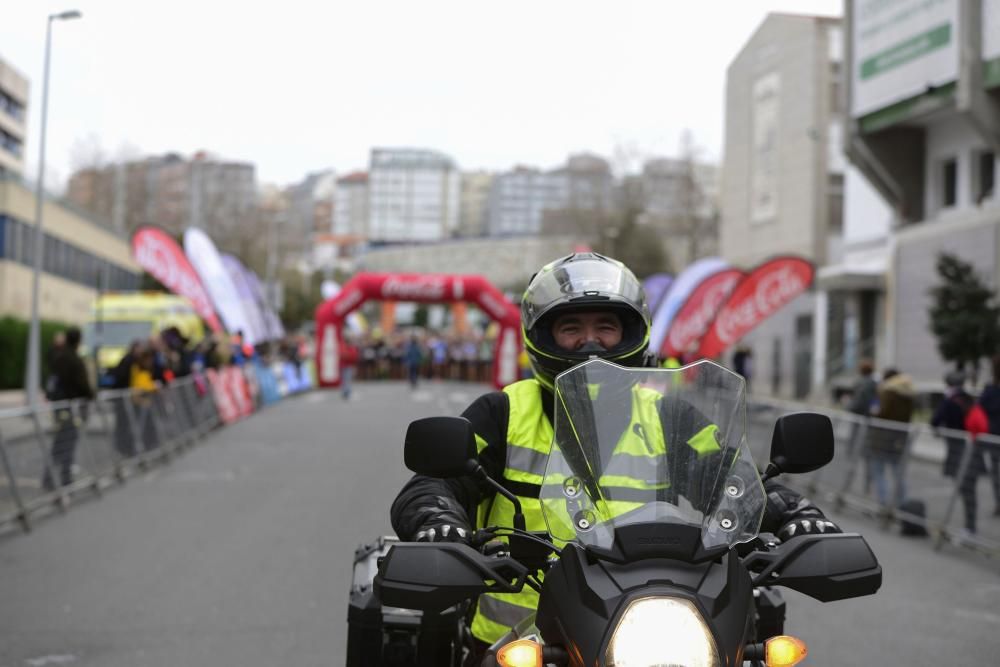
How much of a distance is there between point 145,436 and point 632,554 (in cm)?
1388

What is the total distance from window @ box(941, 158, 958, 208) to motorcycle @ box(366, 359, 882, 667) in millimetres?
31407

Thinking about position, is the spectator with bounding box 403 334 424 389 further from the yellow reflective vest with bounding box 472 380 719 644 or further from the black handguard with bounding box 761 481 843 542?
the black handguard with bounding box 761 481 843 542

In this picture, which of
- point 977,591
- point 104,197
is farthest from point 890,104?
point 104,197

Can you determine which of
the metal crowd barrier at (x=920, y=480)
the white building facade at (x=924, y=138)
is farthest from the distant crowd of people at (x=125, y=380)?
the white building facade at (x=924, y=138)

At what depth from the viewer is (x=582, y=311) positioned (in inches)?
140

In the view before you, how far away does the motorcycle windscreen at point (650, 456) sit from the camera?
260 cm

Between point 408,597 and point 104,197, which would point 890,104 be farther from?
point 104,197

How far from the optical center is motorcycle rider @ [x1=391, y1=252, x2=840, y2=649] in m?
3.33

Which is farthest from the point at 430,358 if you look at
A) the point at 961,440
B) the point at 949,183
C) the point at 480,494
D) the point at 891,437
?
the point at 480,494

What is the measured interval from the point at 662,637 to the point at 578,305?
4.38 ft

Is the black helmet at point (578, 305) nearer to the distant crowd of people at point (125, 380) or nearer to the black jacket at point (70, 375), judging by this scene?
the distant crowd of people at point (125, 380)

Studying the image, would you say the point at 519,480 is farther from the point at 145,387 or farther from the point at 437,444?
the point at 145,387

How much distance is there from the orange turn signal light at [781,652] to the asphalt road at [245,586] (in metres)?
3.92

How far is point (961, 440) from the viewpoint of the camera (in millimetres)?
10562
